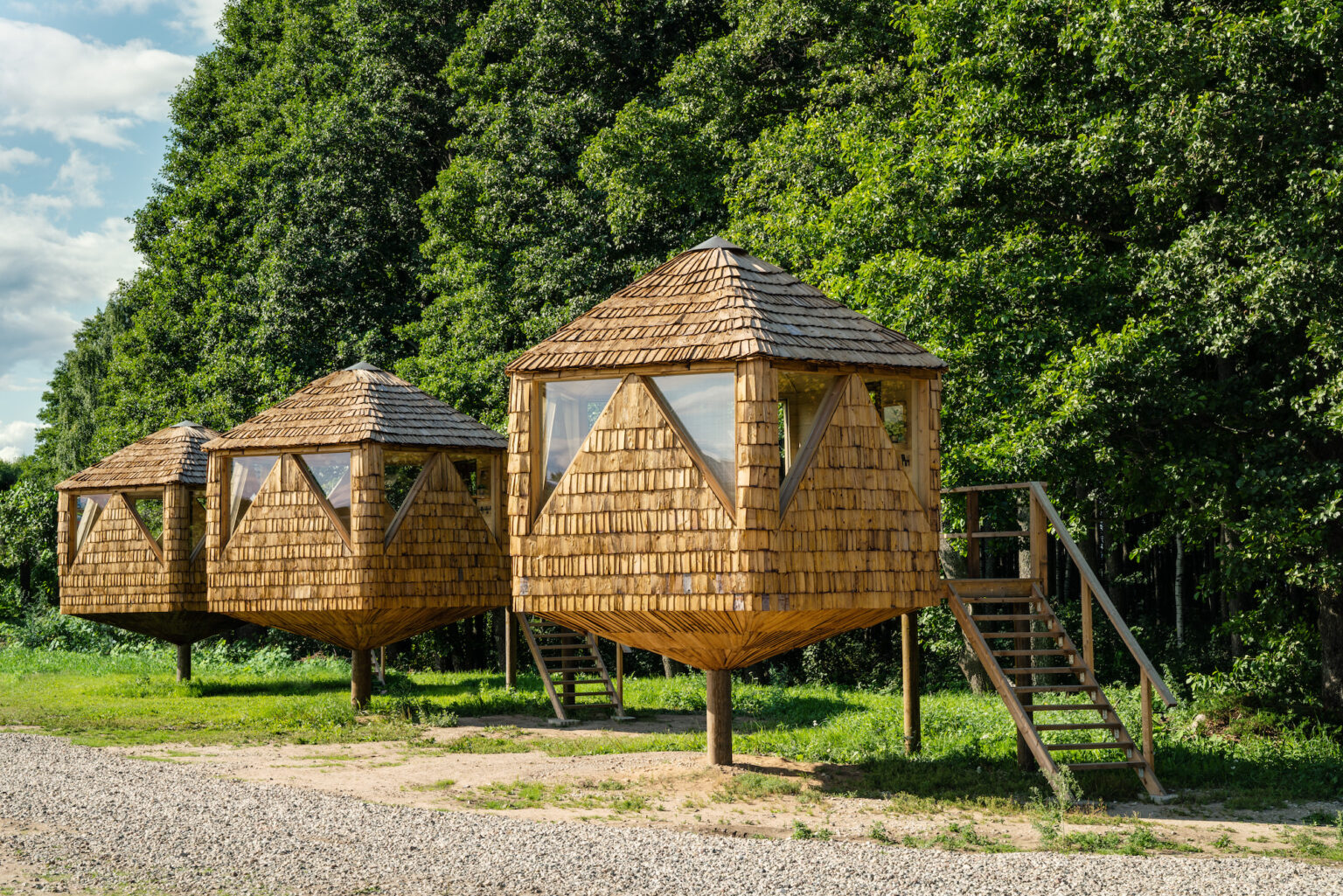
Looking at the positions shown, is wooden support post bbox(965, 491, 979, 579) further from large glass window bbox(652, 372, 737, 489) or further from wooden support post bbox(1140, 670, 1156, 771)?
large glass window bbox(652, 372, 737, 489)

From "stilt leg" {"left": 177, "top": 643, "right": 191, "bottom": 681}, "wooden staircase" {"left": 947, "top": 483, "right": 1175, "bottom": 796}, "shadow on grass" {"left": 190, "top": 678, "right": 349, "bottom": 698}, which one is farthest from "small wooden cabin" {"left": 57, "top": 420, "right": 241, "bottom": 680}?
"wooden staircase" {"left": 947, "top": 483, "right": 1175, "bottom": 796}

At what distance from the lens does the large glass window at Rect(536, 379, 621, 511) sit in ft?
38.6

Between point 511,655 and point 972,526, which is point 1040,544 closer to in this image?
point 972,526

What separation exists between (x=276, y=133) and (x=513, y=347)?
12080mm

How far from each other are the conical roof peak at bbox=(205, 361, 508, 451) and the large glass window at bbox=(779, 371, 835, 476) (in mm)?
6613

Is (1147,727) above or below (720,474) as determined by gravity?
below

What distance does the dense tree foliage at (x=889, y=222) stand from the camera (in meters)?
12.9

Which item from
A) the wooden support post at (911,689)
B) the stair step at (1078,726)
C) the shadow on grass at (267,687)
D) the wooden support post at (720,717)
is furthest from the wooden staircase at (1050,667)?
the shadow on grass at (267,687)

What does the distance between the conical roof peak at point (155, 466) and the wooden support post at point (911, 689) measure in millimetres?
14496

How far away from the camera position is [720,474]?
11.0 metres

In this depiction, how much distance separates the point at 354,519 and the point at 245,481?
2.33 meters

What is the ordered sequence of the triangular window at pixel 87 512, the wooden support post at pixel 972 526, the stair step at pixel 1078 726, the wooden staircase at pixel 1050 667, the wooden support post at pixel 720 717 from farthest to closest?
the triangular window at pixel 87 512 < the wooden support post at pixel 972 526 < the wooden support post at pixel 720 717 < the wooden staircase at pixel 1050 667 < the stair step at pixel 1078 726

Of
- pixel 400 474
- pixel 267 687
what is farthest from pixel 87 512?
pixel 400 474

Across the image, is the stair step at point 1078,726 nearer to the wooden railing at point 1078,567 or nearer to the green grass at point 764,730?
the wooden railing at point 1078,567
